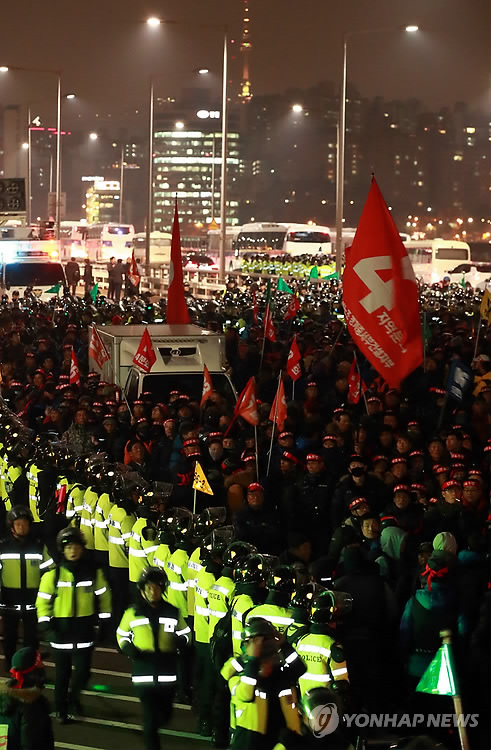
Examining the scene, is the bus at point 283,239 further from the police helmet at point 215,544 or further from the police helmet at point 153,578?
the police helmet at point 153,578

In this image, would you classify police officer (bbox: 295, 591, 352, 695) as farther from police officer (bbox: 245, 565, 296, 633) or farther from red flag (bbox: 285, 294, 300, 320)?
red flag (bbox: 285, 294, 300, 320)

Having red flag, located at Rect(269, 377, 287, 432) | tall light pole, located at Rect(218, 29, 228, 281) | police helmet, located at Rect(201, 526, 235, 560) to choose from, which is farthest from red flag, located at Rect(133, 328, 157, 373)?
tall light pole, located at Rect(218, 29, 228, 281)

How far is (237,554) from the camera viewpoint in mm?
8594

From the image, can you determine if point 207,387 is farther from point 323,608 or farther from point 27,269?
point 27,269

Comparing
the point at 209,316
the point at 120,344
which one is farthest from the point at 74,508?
the point at 209,316

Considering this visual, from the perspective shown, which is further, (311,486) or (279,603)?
(311,486)

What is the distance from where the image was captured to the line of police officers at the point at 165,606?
6.70 m

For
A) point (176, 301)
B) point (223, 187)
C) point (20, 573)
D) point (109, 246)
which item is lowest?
point (20, 573)

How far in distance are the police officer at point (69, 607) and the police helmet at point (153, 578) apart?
1043mm

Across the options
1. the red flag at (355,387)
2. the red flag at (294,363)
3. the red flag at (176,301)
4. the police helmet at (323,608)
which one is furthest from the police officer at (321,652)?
the red flag at (176,301)

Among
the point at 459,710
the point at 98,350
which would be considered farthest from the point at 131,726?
the point at 98,350

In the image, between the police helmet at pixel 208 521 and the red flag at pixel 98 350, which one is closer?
the police helmet at pixel 208 521

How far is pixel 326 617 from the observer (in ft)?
23.5

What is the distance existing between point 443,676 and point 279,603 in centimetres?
110
